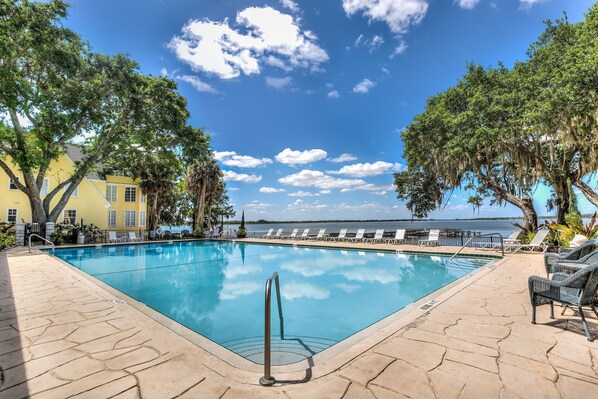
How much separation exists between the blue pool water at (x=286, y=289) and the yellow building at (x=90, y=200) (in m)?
10.2

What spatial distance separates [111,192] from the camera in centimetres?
2377

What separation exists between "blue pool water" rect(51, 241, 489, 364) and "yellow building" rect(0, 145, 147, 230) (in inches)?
400

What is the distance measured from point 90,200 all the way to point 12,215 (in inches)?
172

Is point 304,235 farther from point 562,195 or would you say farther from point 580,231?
point 580,231

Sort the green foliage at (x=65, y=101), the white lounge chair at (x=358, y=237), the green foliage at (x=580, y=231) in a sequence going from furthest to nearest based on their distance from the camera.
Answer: the white lounge chair at (x=358, y=237)
the green foliage at (x=65, y=101)
the green foliage at (x=580, y=231)

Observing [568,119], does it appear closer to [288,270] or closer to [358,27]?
[358,27]

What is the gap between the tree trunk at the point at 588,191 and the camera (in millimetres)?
12666

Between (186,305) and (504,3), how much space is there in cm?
1639

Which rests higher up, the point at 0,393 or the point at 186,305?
the point at 0,393

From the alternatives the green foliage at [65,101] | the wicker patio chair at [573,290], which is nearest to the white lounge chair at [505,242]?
the wicker patio chair at [573,290]

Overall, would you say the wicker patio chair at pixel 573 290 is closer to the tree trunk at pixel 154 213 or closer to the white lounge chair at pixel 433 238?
the white lounge chair at pixel 433 238

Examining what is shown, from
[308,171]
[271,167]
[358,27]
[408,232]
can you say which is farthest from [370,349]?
[271,167]

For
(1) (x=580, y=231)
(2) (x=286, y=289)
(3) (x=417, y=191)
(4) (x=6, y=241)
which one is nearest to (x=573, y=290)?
(2) (x=286, y=289)

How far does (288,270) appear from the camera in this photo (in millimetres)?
10086
